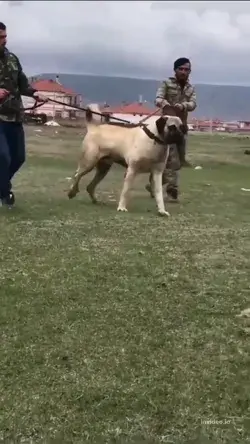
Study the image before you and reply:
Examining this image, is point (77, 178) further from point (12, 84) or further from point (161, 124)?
point (12, 84)

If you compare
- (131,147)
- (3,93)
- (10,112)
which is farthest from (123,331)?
(131,147)

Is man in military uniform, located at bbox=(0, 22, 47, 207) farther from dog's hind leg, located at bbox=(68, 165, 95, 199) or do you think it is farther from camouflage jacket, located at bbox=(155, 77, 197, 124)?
camouflage jacket, located at bbox=(155, 77, 197, 124)

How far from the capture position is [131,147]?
8758 millimetres

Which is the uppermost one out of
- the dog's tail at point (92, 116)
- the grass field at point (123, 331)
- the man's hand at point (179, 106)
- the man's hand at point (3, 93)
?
the man's hand at point (3, 93)

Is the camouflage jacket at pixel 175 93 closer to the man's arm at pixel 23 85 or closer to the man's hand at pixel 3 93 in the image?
the man's arm at pixel 23 85

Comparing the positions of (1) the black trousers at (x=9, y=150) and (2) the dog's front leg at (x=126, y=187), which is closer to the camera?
(1) the black trousers at (x=9, y=150)

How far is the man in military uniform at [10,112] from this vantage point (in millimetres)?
7848

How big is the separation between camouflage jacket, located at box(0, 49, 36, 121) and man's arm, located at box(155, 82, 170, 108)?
2.04 m

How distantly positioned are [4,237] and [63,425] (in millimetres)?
3379

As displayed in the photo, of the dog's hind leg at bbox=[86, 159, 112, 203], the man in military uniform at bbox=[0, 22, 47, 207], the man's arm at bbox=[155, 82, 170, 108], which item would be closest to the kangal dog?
the dog's hind leg at bbox=[86, 159, 112, 203]

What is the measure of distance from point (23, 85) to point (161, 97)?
2144 millimetres

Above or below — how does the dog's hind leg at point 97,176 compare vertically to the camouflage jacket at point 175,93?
below

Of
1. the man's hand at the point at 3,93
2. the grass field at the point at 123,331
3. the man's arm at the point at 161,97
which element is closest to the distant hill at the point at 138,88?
the man's arm at the point at 161,97

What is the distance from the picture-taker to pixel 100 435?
11.2 feet
